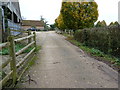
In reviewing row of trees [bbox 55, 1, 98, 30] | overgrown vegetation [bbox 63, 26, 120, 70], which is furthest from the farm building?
row of trees [bbox 55, 1, 98, 30]

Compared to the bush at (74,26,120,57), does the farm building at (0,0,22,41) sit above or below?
above

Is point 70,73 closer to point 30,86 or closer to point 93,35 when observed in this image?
point 30,86

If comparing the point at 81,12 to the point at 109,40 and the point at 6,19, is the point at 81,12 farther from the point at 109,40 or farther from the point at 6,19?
the point at 109,40

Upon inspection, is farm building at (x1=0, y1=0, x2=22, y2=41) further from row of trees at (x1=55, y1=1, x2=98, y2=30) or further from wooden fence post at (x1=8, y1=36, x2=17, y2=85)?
row of trees at (x1=55, y1=1, x2=98, y2=30)

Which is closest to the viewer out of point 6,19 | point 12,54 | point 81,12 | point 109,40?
point 12,54

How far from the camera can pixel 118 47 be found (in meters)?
5.31

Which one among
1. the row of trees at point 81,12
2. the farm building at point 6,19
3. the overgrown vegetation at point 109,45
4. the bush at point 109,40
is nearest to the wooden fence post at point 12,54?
the overgrown vegetation at point 109,45

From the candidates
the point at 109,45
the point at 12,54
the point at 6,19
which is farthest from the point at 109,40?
the point at 6,19

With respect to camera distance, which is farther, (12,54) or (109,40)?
(109,40)

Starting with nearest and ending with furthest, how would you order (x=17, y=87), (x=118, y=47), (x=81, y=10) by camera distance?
1. (x=17, y=87)
2. (x=118, y=47)
3. (x=81, y=10)

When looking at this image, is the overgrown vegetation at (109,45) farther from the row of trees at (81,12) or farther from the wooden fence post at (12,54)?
the row of trees at (81,12)

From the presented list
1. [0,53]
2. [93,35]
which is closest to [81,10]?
[93,35]

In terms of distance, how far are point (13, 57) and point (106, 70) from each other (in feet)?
10.4

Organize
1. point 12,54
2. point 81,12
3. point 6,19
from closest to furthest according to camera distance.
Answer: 1. point 12,54
2. point 6,19
3. point 81,12
